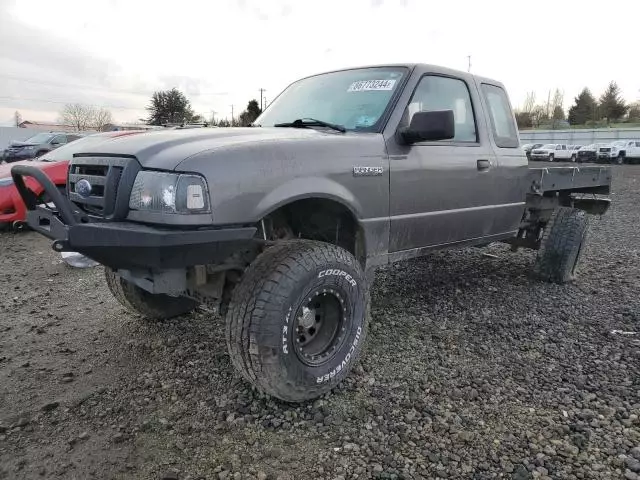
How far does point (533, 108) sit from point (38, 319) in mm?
89072

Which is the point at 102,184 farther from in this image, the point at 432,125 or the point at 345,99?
the point at 432,125

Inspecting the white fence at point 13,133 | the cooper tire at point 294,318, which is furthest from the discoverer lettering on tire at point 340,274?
the white fence at point 13,133

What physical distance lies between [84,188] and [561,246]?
438 cm

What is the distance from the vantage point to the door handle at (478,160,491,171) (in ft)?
13.0

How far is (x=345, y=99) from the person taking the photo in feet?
11.9

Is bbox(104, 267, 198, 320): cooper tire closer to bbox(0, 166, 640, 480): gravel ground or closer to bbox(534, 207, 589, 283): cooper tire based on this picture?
bbox(0, 166, 640, 480): gravel ground

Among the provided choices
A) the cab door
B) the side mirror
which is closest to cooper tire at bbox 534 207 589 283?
the cab door

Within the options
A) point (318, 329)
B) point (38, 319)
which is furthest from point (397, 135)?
point (38, 319)

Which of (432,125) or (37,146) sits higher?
(37,146)

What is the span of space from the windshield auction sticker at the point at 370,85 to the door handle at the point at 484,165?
3.27ft

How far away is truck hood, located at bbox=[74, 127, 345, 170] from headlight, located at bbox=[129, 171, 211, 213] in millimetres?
63

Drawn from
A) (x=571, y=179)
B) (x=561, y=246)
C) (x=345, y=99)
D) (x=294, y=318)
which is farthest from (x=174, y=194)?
(x=571, y=179)

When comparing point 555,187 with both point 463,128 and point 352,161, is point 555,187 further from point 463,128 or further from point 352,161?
point 352,161

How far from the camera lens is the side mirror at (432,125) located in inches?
119
